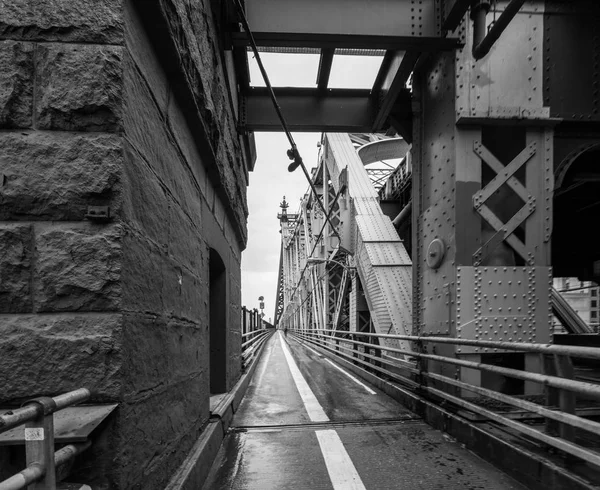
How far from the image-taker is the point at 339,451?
435 centimetres

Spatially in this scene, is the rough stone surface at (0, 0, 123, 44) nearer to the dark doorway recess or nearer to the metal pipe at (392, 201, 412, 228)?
the dark doorway recess

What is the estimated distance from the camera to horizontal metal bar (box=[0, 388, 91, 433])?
1.19 meters

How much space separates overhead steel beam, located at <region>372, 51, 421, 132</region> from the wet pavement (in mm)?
5289

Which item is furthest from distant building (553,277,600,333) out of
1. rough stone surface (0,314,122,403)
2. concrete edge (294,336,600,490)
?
rough stone surface (0,314,122,403)

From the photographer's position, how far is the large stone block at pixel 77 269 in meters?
1.86

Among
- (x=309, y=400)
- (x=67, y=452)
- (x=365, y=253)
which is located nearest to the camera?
(x=67, y=452)

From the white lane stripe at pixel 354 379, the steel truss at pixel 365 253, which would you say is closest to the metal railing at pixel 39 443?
the white lane stripe at pixel 354 379

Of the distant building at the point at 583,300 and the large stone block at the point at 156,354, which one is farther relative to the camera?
the distant building at the point at 583,300

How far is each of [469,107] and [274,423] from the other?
17.3 ft

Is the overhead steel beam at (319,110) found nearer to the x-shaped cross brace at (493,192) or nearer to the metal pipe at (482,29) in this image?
the x-shaped cross brace at (493,192)

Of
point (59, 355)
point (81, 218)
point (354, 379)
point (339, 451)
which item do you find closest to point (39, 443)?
point (59, 355)

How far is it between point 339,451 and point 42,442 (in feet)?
11.7

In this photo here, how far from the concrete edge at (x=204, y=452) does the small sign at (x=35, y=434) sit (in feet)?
4.87

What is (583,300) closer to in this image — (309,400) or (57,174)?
(309,400)
